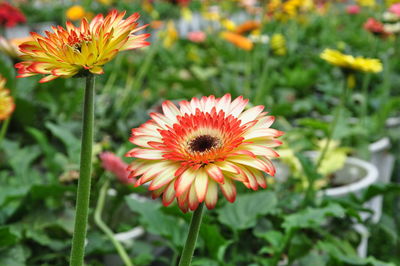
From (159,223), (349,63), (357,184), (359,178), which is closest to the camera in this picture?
(159,223)

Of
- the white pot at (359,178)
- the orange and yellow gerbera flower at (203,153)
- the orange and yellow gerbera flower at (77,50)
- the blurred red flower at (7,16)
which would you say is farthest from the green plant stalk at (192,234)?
the blurred red flower at (7,16)

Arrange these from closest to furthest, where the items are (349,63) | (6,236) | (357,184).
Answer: (6,236) → (349,63) → (357,184)

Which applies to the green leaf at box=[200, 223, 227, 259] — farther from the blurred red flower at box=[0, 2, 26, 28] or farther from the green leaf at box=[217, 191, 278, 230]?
the blurred red flower at box=[0, 2, 26, 28]

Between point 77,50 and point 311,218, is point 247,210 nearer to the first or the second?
point 311,218

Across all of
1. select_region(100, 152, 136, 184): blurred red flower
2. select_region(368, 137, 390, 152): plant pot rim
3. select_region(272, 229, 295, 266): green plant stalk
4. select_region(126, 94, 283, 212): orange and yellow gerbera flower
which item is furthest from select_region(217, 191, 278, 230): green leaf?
select_region(368, 137, 390, 152): plant pot rim

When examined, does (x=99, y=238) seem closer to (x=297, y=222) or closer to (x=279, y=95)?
(x=297, y=222)

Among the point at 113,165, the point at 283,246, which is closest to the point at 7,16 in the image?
the point at 113,165
